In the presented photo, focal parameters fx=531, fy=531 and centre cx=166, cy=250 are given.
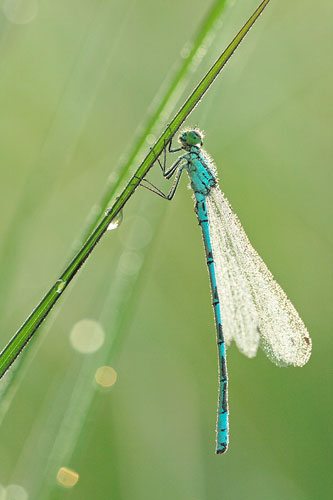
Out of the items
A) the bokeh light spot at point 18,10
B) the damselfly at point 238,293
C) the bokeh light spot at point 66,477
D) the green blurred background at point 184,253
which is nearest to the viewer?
the bokeh light spot at point 66,477

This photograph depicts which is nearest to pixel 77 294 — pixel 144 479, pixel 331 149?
pixel 144 479

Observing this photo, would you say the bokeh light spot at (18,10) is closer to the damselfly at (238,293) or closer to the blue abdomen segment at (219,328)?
Result: the damselfly at (238,293)

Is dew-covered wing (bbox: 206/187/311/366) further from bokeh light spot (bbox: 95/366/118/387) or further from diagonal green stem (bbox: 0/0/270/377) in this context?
diagonal green stem (bbox: 0/0/270/377)

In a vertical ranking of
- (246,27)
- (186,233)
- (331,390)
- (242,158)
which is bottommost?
(246,27)

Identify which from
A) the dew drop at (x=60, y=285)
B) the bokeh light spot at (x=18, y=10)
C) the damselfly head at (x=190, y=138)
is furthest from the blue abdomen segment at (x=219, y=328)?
the dew drop at (x=60, y=285)

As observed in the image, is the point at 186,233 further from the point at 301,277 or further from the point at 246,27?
the point at 246,27

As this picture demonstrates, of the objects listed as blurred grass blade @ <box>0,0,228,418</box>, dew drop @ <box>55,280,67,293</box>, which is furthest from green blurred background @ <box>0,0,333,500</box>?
dew drop @ <box>55,280,67,293</box>

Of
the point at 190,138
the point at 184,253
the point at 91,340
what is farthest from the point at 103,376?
the point at 184,253

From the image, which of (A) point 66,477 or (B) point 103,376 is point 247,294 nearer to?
(B) point 103,376
